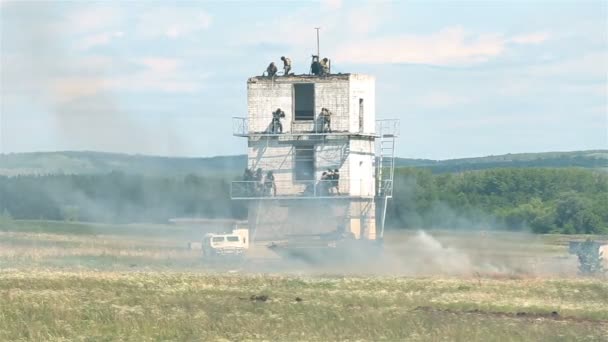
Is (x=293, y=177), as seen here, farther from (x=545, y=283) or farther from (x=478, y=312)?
(x=478, y=312)

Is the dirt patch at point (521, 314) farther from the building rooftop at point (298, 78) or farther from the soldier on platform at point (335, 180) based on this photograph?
the building rooftop at point (298, 78)

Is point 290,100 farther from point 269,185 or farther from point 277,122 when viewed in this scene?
point 269,185

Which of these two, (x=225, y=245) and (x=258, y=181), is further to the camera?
(x=258, y=181)

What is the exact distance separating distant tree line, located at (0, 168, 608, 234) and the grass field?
61.0ft

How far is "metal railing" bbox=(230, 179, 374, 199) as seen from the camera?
236ft

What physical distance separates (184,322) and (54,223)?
6119 cm

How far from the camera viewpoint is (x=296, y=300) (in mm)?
41188

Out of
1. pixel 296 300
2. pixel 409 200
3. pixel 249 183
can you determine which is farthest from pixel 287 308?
pixel 409 200

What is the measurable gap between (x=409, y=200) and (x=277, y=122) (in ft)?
75.4

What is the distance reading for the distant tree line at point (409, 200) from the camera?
281 feet

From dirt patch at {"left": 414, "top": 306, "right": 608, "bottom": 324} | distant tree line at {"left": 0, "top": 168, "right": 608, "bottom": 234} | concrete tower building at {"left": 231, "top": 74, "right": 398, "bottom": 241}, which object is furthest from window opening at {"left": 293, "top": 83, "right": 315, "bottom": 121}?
dirt patch at {"left": 414, "top": 306, "right": 608, "bottom": 324}

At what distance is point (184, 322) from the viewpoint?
3556 centimetres

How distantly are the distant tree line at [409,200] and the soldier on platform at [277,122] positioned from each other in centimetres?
1285

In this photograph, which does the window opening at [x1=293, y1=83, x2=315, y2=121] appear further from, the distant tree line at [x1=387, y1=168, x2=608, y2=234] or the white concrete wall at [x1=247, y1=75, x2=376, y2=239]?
the distant tree line at [x1=387, y1=168, x2=608, y2=234]
